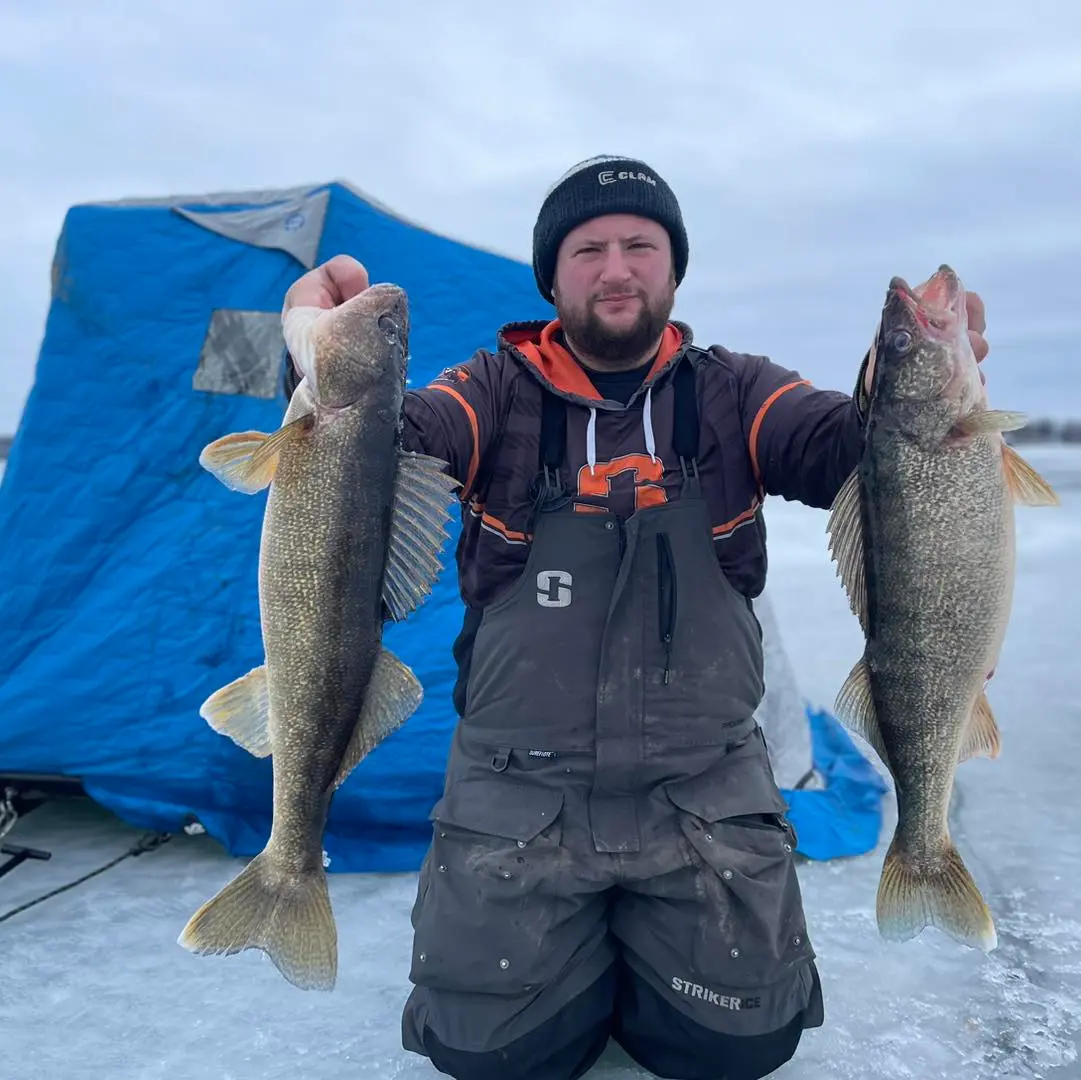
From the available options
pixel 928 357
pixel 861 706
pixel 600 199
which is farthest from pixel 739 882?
pixel 600 199

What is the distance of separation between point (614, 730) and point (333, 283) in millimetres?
1517

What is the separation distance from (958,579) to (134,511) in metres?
3.58

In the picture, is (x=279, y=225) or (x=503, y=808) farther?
(x=279, y=225)

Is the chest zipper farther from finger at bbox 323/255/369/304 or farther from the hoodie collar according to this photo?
finger at bbox 323/255/369/304

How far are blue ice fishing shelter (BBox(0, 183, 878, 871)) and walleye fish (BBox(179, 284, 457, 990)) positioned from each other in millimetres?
1593

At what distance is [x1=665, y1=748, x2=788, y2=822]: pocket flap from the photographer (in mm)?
2762

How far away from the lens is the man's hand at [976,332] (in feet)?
8.09

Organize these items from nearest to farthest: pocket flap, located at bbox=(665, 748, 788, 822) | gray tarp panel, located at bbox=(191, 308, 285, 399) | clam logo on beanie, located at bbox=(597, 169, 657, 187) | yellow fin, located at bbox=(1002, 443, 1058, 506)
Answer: yellow fin, located at bbox=(1002, 443, 1058, 506), pocket flap, located at bbox=(665, 748, 788, 822), clam logo on beanie, located at bbox=(597, 169, 657, 187), gray tarp panel, located at bbox=(191, 308, 285, 399)

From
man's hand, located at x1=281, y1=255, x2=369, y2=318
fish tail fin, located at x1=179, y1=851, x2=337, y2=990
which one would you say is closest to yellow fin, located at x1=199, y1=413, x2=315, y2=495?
man's hand, located at x1=281, y1=255, x2=369, y2=318

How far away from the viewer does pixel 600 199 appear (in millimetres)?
3125

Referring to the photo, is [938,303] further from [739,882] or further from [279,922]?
[279,922]

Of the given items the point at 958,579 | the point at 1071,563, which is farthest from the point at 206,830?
the point at 1071,563

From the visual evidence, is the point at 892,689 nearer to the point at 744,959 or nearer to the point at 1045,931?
the point at 744,959

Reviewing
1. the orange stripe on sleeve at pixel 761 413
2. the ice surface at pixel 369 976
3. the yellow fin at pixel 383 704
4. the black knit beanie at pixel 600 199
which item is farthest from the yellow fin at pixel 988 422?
the ice surface at pixel 369 976
